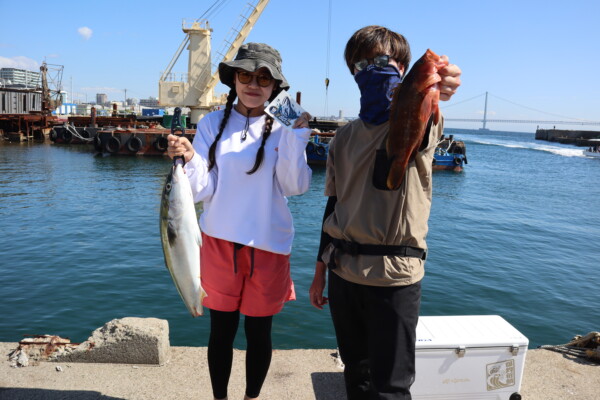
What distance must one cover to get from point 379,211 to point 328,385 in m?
1.72

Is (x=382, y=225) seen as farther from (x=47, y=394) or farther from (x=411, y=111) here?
(x=47, y=394)

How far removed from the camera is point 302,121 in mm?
2225

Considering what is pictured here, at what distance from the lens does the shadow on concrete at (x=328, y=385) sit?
9.58ft

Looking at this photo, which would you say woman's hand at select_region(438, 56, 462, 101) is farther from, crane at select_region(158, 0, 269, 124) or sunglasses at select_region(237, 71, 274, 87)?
crane at select_region(158, 0, 269, 124)

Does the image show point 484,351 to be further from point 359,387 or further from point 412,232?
point 412,232

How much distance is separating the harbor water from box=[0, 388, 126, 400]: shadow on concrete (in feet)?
8.81

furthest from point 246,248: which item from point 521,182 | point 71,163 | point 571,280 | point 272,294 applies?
point 521,182

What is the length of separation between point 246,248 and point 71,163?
2512cm

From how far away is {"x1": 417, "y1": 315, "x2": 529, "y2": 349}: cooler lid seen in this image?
2.61 metres

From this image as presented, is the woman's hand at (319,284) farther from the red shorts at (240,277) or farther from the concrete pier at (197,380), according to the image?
the concrete pier at (197,380)

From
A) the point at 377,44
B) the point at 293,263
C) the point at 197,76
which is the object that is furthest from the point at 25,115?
the point at 377,44

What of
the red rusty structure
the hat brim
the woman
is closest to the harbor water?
the woman

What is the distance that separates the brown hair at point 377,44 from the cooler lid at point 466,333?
161cm

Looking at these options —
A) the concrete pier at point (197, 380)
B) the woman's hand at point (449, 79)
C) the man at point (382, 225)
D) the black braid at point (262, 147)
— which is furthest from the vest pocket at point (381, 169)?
the concrete pier at point (197, 380)
